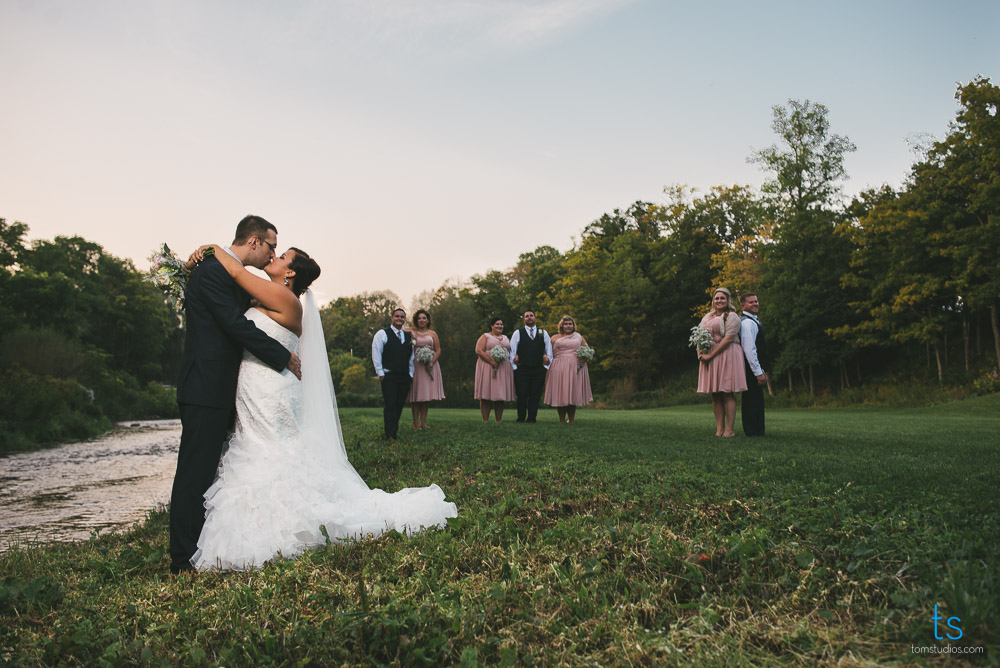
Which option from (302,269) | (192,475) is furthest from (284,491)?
(302,269)

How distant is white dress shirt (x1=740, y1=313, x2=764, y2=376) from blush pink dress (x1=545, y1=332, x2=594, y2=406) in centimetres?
518

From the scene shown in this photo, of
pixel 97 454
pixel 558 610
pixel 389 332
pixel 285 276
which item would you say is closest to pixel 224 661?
pixel 558 610

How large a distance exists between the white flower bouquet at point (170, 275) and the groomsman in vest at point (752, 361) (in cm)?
924

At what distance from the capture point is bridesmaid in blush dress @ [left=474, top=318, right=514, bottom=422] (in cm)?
1712

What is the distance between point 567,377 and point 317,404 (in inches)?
435

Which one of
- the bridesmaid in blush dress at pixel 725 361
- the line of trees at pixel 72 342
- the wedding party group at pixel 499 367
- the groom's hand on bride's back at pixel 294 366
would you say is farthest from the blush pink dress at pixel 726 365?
the line of trees at pixel 72 342

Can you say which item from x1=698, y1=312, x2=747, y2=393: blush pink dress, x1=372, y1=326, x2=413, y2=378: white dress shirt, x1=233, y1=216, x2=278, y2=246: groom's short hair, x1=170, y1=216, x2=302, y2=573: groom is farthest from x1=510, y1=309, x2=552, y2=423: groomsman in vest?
x1=170, y1=216, x2=302, y2=573: groom

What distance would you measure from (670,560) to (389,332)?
33.3ft

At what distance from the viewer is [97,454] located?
18984 millimetres

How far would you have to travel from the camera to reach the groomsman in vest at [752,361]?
11367mm

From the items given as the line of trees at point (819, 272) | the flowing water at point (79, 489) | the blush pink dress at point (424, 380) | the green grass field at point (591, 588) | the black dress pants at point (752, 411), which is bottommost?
the flowing water at point (79, 489)

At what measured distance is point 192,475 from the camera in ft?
15.6

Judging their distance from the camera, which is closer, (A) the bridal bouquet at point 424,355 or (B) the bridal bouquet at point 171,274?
(B) the bridal bouquet at point 171,274

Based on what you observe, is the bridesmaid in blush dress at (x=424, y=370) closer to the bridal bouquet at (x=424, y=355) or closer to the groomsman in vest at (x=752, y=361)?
the bridal bouquet at (x=424, y=355)
